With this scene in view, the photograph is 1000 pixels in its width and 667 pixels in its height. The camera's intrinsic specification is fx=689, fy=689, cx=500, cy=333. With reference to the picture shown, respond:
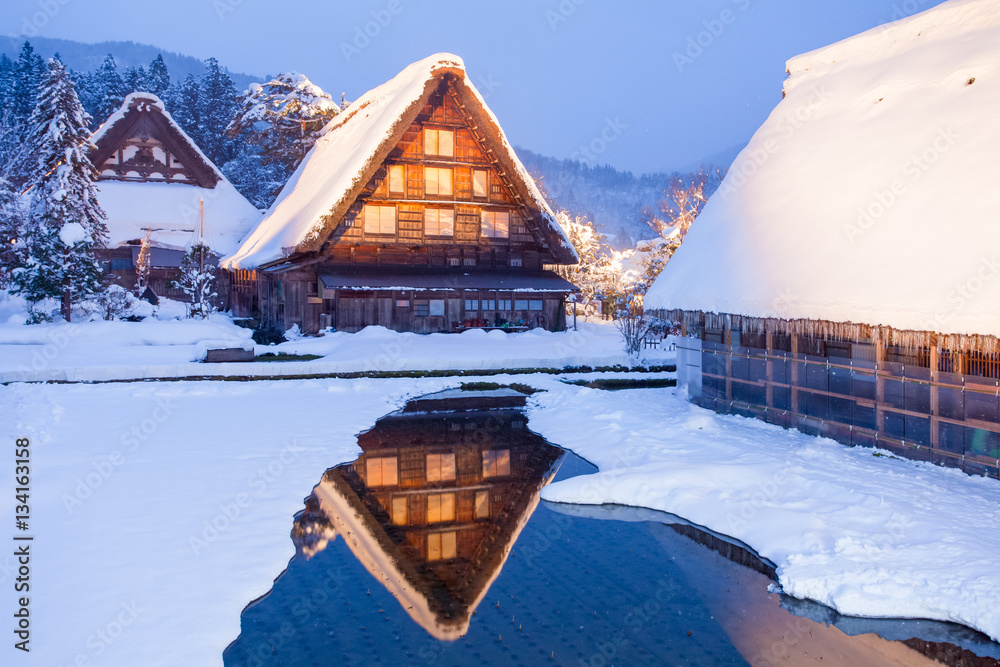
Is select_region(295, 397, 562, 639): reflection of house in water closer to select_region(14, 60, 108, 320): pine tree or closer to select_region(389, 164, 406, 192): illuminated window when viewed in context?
select_region(389, 164, 406, 192): illuminated window

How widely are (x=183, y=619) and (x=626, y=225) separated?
187132mm

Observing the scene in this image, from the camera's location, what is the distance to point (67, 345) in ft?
69.0

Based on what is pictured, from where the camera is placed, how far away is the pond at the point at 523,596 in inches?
197

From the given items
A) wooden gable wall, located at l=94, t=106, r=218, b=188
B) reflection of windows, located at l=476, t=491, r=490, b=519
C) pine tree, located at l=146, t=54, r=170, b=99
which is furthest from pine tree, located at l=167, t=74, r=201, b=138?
reflection of windows, located at l=476, t=491, r=490, b=519

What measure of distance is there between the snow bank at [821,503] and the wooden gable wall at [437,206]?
55.8 feet

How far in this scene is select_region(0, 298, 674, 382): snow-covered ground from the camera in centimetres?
1783

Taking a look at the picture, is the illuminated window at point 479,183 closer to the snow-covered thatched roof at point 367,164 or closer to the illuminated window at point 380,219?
the snow-covered thatched roof at point 367,164

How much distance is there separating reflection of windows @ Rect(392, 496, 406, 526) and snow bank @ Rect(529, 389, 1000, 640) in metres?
1.81

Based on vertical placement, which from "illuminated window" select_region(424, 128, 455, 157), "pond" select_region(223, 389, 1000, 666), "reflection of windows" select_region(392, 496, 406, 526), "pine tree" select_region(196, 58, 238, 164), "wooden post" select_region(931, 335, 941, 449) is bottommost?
"pond" select_region(223, 389, 1000, 666)

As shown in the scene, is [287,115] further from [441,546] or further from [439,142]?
[441,546]

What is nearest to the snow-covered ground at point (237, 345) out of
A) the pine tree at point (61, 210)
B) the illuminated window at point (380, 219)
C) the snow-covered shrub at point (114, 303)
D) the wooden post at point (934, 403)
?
the pine tree at point (61, 210)

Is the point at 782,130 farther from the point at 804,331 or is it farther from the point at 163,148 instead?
the point at 163,148

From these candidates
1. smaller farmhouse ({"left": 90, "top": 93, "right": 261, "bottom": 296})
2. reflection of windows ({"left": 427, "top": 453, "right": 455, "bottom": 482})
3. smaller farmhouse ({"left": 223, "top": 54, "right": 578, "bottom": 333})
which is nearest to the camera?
reflection of windows ({"left": 427, "top": 453, "right": 455, "bottom": 482})

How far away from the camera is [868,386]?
1037 centimetres
